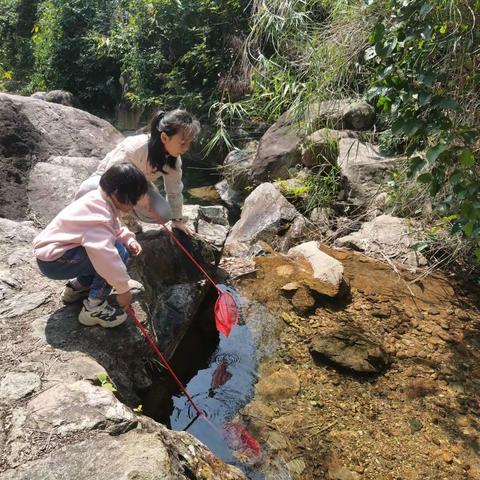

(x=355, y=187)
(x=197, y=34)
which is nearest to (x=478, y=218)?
(x=355, y=187)

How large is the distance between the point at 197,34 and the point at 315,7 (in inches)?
142

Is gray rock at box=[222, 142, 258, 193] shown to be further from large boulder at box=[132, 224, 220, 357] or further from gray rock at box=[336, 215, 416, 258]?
large boulder at box=[132, 224, 220, 357]

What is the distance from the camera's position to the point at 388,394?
10.1ft

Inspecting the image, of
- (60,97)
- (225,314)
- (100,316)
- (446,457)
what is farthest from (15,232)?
(60,97)

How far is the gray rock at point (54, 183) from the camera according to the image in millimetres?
4023

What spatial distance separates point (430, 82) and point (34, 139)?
3763 mm

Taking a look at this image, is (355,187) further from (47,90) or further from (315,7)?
(47,90)

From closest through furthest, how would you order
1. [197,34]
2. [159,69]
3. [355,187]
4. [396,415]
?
[396,415] < [355,187] < [197,34] < [159,69]

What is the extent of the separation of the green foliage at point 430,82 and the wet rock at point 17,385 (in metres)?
2.23

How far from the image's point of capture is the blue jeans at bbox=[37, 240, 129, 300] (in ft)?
7.82

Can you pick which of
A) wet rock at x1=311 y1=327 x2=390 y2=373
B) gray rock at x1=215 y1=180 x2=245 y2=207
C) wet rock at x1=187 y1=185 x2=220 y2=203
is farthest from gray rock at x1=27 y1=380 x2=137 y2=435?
wet rock at x1=187 y1=185 x2=220 y2=203

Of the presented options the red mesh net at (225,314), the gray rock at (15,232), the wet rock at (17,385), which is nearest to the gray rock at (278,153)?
the red mesh net at (225,314)

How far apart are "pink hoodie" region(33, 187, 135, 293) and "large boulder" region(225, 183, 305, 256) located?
278 centimetres

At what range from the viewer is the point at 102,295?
8.34 ft
